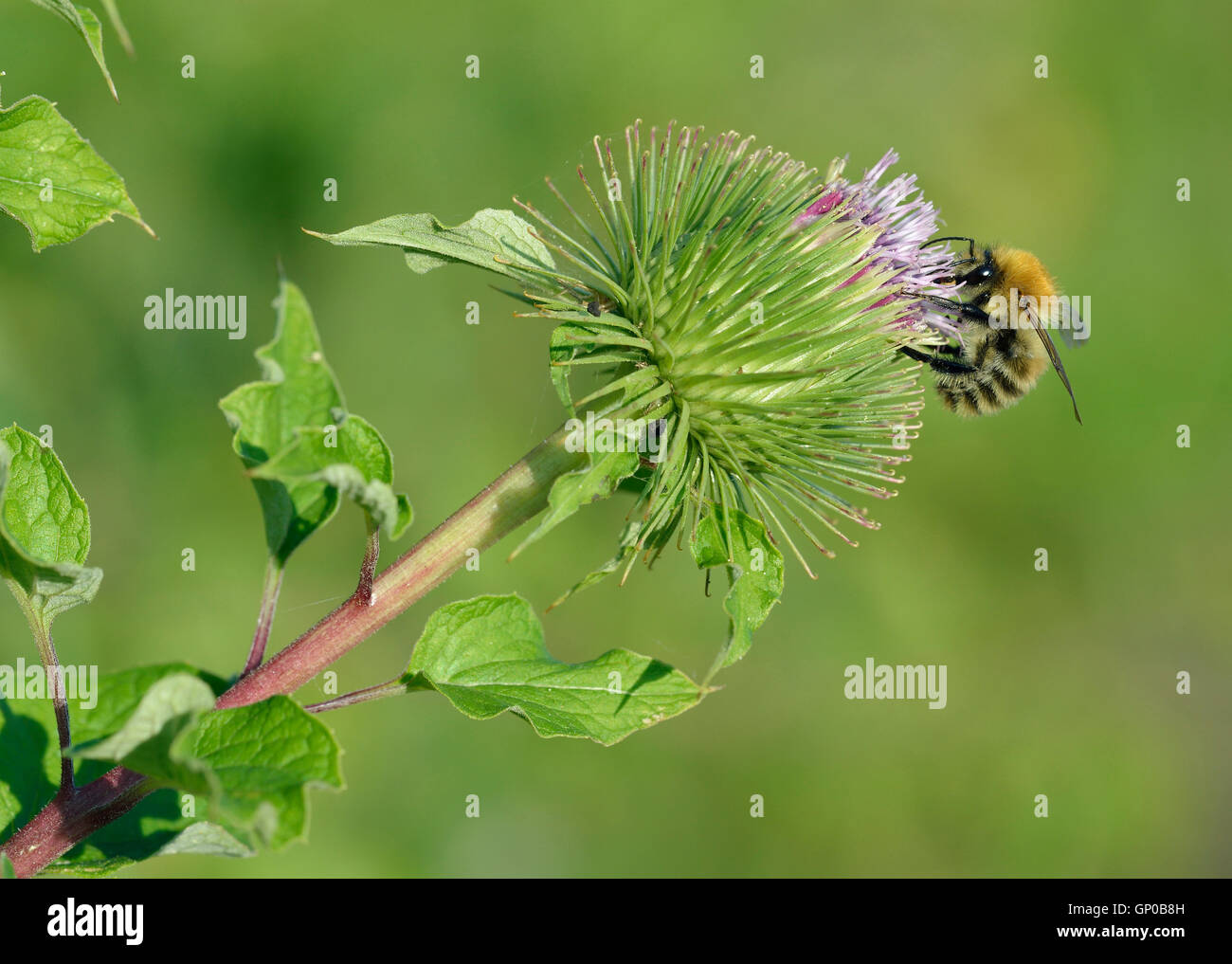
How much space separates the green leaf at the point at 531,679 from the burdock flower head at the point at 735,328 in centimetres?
32

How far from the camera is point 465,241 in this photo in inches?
103

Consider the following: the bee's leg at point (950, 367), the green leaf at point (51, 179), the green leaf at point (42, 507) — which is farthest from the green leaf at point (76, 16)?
the bee's leg at point (950, 367)

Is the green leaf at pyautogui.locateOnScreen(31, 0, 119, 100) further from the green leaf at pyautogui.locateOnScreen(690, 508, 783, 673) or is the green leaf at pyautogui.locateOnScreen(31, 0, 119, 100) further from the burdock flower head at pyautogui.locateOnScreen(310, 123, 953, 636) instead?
the green leaf at pyautogui.locateOnScreen(690, 508, 783, 673)

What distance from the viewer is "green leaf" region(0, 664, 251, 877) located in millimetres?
2199

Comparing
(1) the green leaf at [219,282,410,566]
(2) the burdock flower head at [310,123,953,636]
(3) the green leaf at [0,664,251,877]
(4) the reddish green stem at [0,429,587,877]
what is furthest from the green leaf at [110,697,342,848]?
(2) the burdock flower head at [310,123,953,636]

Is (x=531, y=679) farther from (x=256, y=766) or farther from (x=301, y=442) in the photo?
(x=301, y=442)

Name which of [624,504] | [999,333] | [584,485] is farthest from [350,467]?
[624,504]

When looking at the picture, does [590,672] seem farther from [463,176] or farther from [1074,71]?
[1074,71]

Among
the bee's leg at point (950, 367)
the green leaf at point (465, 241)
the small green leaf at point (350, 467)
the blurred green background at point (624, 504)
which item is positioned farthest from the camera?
the blurred green background at point (624, 504)

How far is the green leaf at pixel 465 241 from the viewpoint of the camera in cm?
249

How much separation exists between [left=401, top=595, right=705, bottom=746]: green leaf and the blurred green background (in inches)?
95.9

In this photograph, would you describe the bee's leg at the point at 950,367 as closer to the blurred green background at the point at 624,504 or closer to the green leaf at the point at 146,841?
the blurred green background at the point at 624,504

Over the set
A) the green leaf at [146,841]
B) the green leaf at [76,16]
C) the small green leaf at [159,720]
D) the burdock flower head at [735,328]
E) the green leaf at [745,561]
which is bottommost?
the green leaf at [146,841]

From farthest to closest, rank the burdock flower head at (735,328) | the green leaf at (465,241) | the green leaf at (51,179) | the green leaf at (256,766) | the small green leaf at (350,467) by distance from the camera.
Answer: the burdock flower head at (735,328) < the green leaf at (465,241) < the green leaf at (51,179) < the small green leaf at (350,467) < the green leaf at (256,766)
